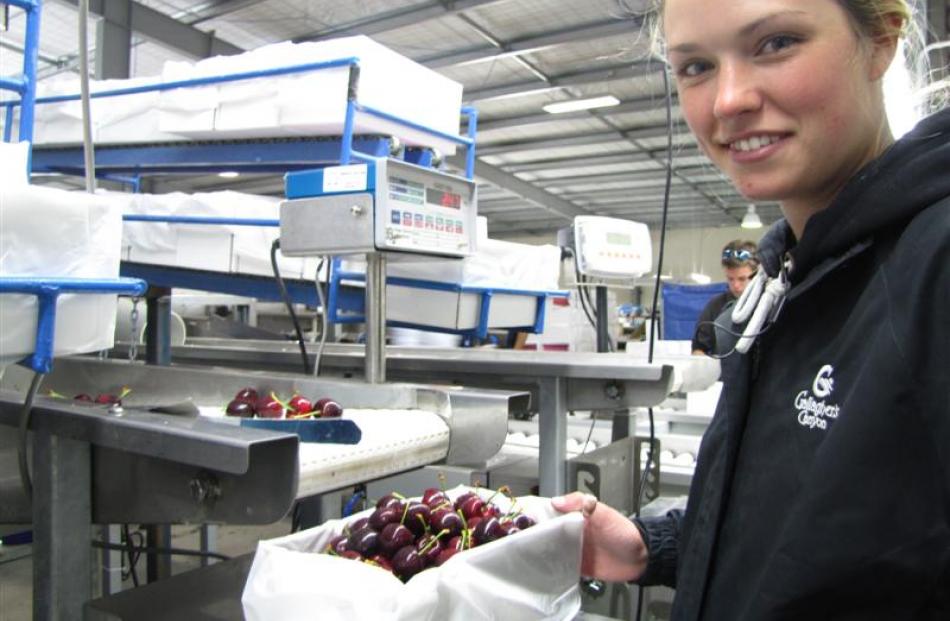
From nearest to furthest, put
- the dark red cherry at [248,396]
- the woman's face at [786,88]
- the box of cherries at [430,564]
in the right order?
the woman's face at [786,88]
the box of cherries at [430,564]
the dark red cherry at [248,396]

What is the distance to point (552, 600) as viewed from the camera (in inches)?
39.8

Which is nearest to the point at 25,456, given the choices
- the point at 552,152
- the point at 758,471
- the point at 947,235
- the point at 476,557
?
the point at 476,557

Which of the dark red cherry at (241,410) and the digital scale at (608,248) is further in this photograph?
the digital scale at (608,248)

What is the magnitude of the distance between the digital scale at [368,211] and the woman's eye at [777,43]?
0.99 metres

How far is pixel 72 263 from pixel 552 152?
29.5 ft

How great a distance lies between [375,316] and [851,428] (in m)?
1.21

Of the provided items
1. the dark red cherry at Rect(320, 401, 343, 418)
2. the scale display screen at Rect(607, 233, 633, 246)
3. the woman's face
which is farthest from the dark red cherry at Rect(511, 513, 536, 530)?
the scale display screen at Rect(607, 233, 633, 246)

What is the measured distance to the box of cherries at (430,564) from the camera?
2.61 feet

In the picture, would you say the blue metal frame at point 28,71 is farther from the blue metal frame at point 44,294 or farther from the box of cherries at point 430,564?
the box of cherries at point 430,564

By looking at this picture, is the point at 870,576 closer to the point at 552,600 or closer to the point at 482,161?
the point at 552,600

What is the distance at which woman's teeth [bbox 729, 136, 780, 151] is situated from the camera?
0.71 m

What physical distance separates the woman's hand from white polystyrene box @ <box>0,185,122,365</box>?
0.76 m

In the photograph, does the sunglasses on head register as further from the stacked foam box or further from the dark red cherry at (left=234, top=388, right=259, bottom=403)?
the stacked foam box

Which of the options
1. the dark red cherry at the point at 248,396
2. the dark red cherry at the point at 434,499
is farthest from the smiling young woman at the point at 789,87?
the dark red cherry at the point at 248,396
